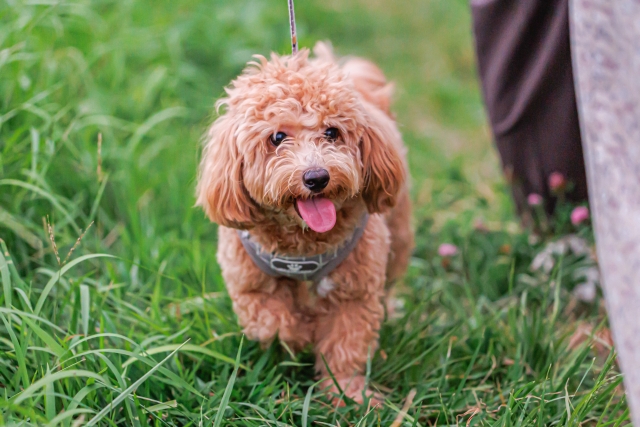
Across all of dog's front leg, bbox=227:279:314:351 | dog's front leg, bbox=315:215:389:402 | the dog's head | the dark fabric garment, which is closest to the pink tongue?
the dog's head

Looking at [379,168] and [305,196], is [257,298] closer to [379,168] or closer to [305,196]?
[305,196]

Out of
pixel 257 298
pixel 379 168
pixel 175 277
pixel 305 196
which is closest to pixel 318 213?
pixel 305 196

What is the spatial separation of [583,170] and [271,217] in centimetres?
195

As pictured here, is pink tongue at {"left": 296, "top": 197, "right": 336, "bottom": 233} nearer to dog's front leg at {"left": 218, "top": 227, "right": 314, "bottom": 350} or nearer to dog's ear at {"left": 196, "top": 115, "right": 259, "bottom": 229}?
dog's ear at {"left": 196, "top": 115, "right": 259, "bottom": 229}

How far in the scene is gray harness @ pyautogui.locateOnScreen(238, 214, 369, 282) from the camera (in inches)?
106

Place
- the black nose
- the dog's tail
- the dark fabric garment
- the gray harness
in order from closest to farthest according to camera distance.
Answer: the black nose
the gray harness
the dog's tail
the dark fabric garment

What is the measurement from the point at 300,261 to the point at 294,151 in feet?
1.47

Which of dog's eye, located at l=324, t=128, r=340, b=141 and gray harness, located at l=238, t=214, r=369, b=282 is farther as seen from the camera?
gray harness, located at l=238, t=214, r=369, b=282

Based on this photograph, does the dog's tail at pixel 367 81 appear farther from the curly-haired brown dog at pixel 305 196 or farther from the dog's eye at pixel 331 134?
the dog's eye at pixel 331 134

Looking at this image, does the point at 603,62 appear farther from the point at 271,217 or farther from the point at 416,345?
the point at 416,345

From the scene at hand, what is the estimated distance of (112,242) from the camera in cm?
364

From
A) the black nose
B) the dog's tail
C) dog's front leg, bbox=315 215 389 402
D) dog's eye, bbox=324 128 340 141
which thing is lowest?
dog's front leg, bbox=315 215 389 402

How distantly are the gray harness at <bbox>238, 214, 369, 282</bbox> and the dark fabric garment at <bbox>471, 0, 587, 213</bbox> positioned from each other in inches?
53.2

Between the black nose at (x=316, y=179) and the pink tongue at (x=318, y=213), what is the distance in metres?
0.07
